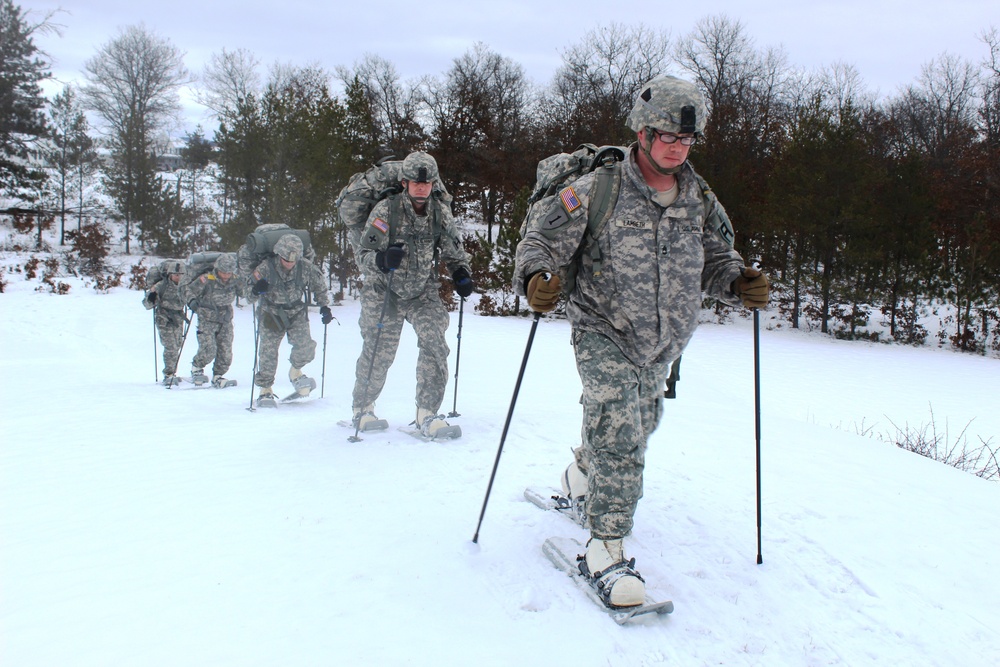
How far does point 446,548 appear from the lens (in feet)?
10.7

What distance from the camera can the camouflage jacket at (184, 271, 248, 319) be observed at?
1029 cm

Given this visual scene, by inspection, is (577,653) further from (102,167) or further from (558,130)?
(102,167)

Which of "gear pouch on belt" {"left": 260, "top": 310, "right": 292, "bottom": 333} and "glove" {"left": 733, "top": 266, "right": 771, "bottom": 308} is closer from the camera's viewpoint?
"glove" {"left": 733, "top": 266, "right": 771, "bottom": 308}

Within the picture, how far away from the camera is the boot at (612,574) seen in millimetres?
2652

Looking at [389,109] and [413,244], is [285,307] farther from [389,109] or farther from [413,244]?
[389,109]

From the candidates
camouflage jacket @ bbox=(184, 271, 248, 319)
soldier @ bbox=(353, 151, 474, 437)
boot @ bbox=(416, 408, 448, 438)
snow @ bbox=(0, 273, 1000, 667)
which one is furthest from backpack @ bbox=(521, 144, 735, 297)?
camouflage jacket @ bbox=(184, 271, 248, 319)

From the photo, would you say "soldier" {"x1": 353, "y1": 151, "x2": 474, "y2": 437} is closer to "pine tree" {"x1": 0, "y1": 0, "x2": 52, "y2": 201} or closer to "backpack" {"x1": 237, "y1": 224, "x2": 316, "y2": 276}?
"backpack" {"x1": 237, "y1": 224, "x2": 316, "y2": 276}

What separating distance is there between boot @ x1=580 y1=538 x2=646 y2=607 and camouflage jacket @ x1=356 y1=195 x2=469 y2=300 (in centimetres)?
329

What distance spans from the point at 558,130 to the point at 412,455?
85.4 ft

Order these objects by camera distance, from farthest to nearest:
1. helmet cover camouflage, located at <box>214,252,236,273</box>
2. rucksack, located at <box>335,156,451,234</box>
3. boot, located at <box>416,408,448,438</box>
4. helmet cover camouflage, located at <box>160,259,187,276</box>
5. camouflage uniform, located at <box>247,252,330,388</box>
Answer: helmet cover camouflage, located at <box>160,259,187,276</box> → helmet cover camouflage, located at <box>214,252,236,273</box> → camouflage uniform, located at <box>247,252,330,388</box> → rucksack, located at <box>335,156,451,234</box> → boot, located at <box>416,408,448,438</box>

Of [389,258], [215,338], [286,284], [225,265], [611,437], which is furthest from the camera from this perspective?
[215,338]

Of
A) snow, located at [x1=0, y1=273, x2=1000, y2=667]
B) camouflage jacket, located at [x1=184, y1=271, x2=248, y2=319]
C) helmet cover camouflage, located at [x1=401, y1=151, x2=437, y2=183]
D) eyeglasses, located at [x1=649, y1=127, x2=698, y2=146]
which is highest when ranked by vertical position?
helmet cover camouflage, located at [x1=401, y1=151, x2=437, y2=183]

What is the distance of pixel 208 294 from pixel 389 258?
6358mm

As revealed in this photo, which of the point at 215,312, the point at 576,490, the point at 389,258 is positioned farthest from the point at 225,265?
the point at 576,490
